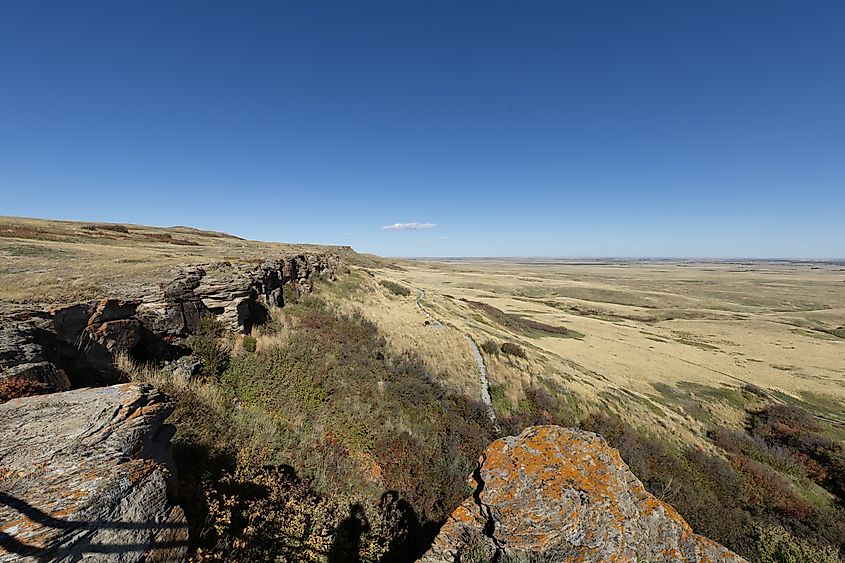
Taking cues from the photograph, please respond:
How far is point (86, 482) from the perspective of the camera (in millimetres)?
3725

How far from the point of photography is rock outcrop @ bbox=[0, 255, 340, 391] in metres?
6.30

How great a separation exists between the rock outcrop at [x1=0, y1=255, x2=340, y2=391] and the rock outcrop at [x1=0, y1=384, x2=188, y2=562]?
75.6 inches

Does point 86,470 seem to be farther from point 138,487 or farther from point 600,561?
point 600,561

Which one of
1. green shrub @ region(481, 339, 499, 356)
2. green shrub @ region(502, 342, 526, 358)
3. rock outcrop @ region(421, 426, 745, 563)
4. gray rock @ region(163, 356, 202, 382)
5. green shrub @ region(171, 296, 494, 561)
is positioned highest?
gray rock @ region(163, 356, 202, 382)

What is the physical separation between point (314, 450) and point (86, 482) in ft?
17.1

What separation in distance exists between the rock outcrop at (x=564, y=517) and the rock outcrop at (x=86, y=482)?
3586mm

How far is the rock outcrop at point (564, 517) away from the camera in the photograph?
4812 mm

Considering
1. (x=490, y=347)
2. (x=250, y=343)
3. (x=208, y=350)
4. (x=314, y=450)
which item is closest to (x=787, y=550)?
(x=314, y=450)

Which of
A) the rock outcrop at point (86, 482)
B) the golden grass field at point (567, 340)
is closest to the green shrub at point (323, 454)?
the rock outcrop at point (86, 482)

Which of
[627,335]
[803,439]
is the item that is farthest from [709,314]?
[803,439]

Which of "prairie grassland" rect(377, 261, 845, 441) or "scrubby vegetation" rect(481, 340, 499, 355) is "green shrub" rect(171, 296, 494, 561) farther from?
"scrubby vegetation" rect(481, 340, 499, 355)

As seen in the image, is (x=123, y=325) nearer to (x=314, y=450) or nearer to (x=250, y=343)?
(x=250, y=343)

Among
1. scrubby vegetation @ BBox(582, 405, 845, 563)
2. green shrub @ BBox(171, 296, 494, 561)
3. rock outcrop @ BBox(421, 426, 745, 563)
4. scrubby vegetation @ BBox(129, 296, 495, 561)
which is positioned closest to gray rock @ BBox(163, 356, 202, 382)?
scrubby vegetation @ BBox(129, 296, 495, 561)

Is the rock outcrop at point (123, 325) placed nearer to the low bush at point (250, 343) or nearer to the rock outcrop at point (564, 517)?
the low bush at point (250, 343)
